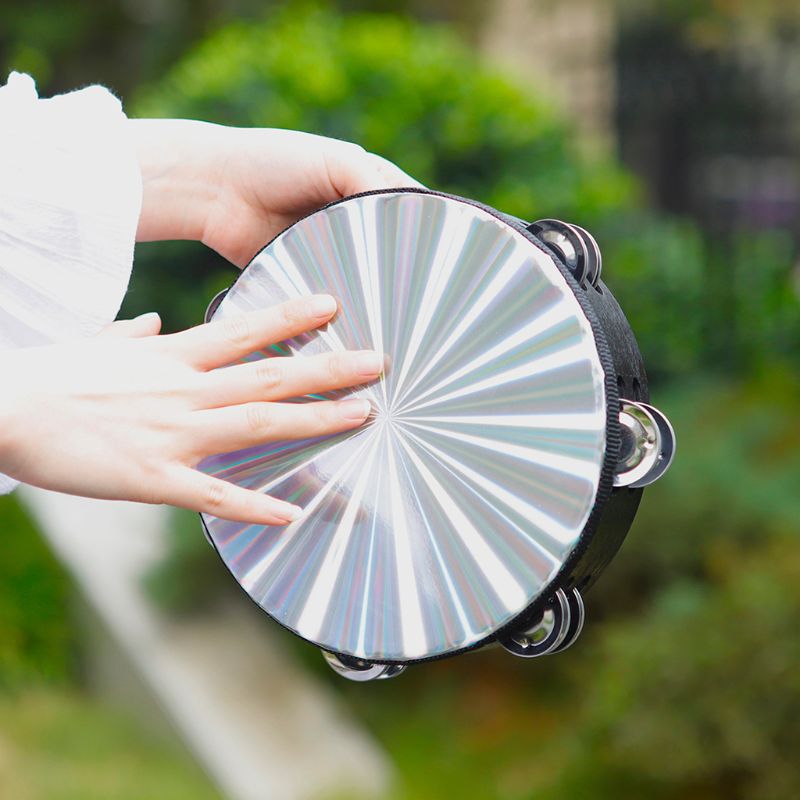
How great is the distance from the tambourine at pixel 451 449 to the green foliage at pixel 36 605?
3.27 m

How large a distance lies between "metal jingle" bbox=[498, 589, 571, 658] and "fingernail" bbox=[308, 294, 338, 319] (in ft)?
0.87

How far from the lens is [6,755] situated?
128 inches

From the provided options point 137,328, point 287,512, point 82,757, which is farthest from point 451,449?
point 82,757

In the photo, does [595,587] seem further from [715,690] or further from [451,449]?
[451,449]

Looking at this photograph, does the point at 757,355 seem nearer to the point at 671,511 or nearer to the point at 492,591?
the point at 671,511

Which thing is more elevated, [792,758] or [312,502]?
[312,502]

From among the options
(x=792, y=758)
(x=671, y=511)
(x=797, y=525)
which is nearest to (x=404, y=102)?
(x=671, y=511)

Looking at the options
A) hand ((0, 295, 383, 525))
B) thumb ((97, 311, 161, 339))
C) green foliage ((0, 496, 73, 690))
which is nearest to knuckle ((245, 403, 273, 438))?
hand ((0, 295, 383, 525))

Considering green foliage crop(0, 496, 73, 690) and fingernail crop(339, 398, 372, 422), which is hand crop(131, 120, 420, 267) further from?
green foliage crop(0, 496, 73, 690)

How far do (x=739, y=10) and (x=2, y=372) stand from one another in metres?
4.09

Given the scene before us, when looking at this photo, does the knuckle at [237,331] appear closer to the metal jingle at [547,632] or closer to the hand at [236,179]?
the hand at [236,179]

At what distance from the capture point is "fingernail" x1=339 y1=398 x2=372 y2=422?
30.9 inches

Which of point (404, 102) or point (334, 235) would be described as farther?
point (404, 102)

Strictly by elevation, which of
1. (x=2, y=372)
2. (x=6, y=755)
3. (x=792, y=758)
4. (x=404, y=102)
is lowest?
(x=6, y=755)
